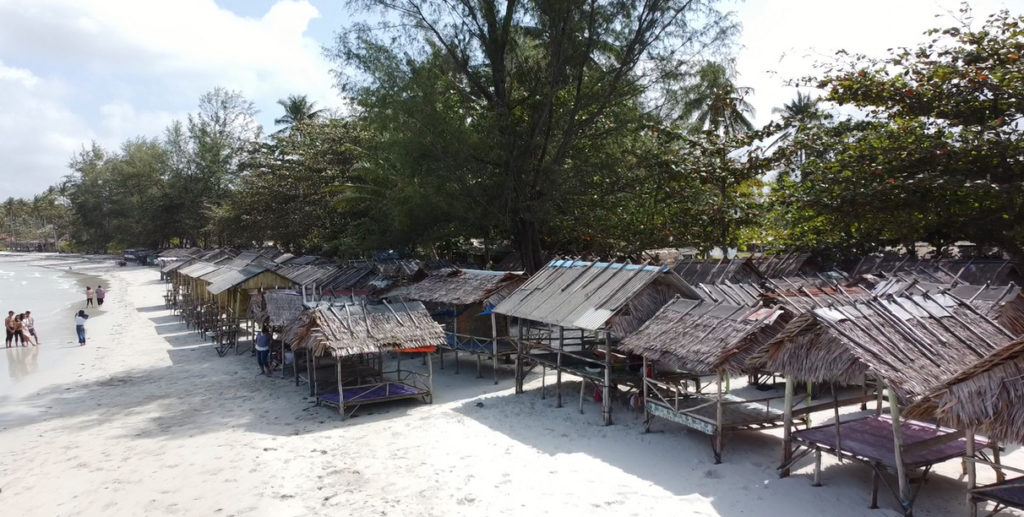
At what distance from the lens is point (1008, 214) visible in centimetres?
1344

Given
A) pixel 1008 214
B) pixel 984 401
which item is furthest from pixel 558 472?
pixel 1008 214

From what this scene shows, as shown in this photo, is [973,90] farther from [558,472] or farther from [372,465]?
[372,465]

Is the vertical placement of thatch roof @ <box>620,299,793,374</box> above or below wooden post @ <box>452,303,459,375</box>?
above

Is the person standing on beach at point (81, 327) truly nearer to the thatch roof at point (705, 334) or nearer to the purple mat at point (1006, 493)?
the thatch roof at point (705, 334)

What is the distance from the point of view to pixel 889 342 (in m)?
7.43

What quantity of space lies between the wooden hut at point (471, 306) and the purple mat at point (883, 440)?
7873 millimetres

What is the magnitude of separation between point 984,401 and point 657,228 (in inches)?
550

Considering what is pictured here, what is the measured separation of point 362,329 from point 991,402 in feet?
→ 33.3

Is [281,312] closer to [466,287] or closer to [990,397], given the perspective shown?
[466,287]

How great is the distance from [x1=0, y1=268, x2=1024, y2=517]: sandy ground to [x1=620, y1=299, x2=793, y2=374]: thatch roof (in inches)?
57.1

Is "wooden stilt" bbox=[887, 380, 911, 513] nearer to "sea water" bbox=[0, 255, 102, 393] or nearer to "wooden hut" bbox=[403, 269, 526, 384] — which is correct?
"wooden hut" bbox=[403, 269, 526, 384]

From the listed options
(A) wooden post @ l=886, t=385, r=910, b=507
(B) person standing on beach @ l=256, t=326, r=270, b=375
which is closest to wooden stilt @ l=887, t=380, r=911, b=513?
(A) wooden post @ l=886, t=385, r=910, b=507

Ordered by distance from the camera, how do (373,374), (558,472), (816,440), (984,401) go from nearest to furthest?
(984,401) < (816,440) < (558,472) < (373,374)

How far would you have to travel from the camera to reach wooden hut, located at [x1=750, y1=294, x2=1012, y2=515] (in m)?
7.21
